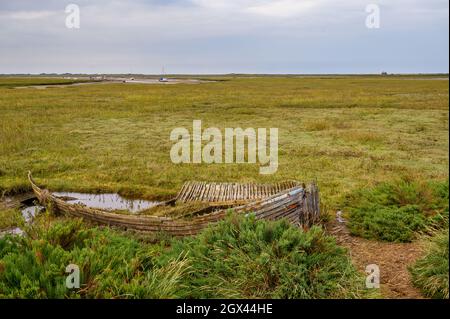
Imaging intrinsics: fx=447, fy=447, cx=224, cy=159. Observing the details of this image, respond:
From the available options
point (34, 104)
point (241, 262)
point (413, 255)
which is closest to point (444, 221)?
point (413, 255)

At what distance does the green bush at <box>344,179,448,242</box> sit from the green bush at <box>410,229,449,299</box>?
2.01 m

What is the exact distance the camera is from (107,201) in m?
15.9

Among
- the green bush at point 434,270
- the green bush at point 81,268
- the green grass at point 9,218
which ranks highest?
the green bush at point 81,268

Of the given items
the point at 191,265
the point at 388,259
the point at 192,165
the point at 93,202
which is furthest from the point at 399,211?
the point at 192,165

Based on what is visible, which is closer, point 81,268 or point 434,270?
point 81,268

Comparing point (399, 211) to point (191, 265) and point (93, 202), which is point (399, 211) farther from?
point (93, 202)

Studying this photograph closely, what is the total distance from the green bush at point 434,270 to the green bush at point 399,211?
6.58 feet

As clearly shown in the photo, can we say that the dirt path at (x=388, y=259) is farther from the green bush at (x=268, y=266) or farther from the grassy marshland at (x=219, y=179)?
the green bush at (x=268, y=266)

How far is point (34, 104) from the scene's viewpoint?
4728 cm

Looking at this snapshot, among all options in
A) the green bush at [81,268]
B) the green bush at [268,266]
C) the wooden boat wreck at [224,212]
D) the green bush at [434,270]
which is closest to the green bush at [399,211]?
the wooden boat wreck at [224,212]

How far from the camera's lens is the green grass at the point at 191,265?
19.1 ft

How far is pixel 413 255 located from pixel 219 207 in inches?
214

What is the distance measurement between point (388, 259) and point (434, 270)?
1884 millimetres
